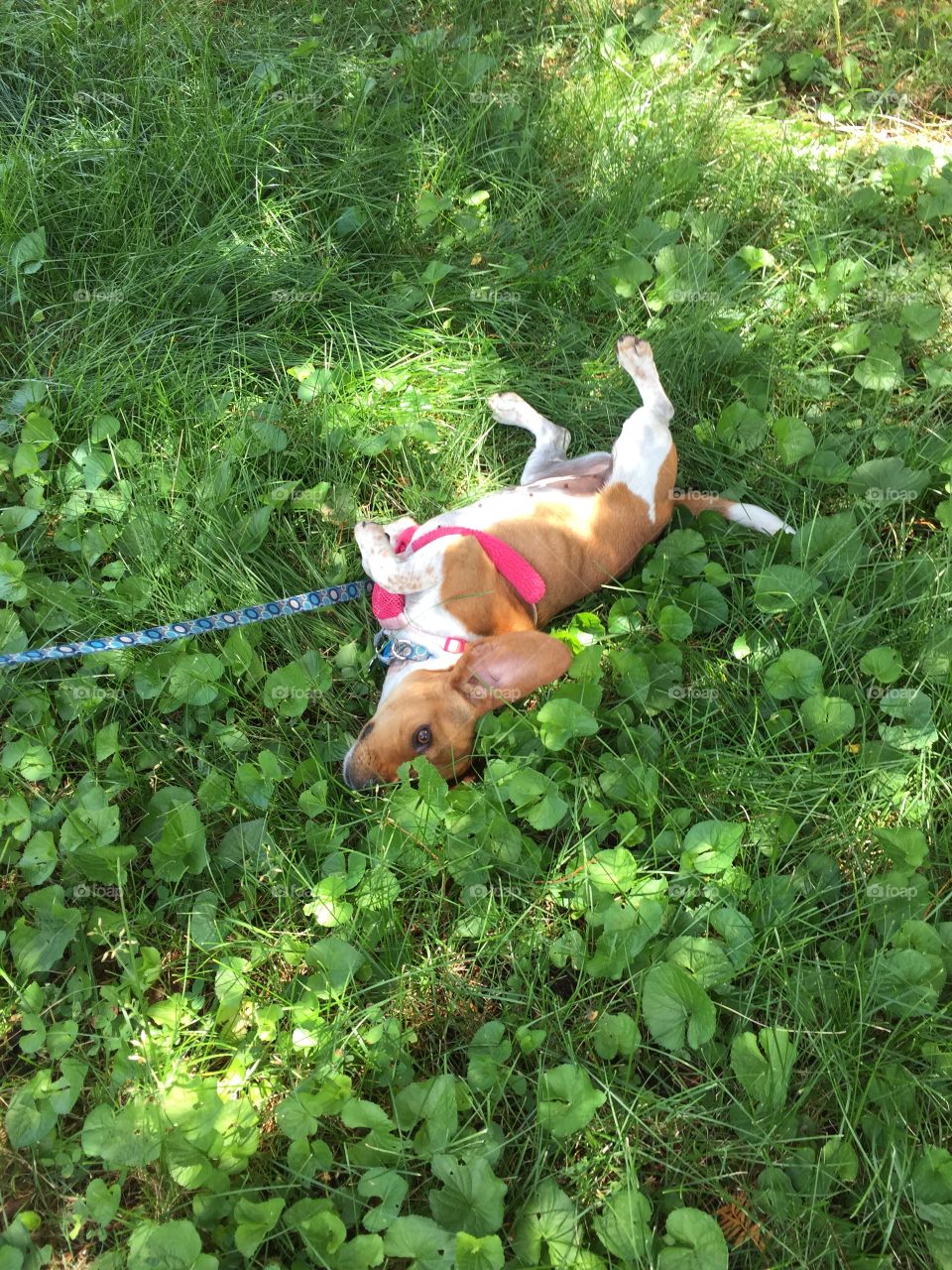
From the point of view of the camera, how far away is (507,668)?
2998 mm

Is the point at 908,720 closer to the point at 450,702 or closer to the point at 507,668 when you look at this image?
the point at 507,668

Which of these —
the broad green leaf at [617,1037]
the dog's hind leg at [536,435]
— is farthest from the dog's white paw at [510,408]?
the broad green leaf at [617,1037]

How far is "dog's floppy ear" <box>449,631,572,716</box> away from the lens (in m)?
2.97

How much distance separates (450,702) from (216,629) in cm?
84

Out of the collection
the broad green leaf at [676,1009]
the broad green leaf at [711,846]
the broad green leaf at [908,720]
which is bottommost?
the broad green leaf at [676,1009]

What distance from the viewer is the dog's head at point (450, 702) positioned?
2.97 metres

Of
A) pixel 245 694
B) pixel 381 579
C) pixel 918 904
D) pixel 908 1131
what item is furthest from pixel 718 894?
pixel 245 694

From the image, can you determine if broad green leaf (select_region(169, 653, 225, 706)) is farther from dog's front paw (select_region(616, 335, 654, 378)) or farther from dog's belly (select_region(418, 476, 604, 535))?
dog's front paw (select_region(616, 335, 654, 378))

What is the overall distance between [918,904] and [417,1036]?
143 centimetres

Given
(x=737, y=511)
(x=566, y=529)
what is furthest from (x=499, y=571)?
(x=737, y=511)

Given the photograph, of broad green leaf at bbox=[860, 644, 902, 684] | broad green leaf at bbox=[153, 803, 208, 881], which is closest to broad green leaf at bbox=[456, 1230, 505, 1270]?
broad green leaf at bbox=[153, 803, 208, 881]

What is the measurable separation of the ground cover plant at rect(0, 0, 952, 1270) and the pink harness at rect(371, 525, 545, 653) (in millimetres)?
217

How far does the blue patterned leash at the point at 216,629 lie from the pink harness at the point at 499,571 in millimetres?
122

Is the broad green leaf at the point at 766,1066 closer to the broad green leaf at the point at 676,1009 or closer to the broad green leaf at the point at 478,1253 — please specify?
the broad green leaf at the point at 676,1009
